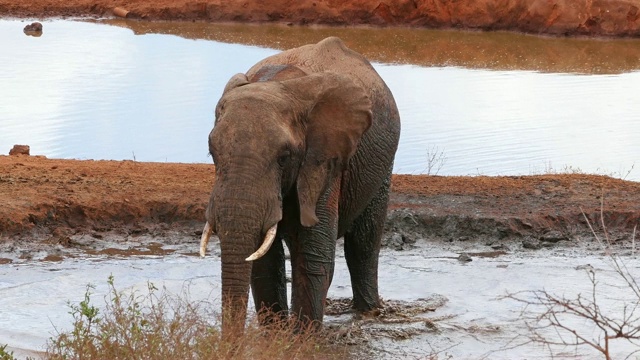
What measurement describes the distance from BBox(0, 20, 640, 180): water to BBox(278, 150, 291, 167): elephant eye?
7.76 m

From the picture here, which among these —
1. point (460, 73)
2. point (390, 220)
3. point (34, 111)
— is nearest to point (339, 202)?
point (390, 220)

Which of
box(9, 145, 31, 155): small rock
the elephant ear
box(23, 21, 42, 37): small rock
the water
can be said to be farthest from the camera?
box(23, 21, 42, 37): small rock

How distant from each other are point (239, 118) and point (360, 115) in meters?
1.02

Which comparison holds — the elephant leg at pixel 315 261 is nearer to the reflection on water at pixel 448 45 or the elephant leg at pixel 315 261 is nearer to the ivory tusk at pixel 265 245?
the ivory tusk at pixel 265 245

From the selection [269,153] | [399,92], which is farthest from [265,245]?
[399,92]

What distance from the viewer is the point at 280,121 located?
665 cm

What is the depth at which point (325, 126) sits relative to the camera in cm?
706

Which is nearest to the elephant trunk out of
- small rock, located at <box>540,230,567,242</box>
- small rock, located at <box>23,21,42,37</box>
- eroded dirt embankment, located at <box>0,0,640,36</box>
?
small rock, located at <box>540,230,567,242</box>

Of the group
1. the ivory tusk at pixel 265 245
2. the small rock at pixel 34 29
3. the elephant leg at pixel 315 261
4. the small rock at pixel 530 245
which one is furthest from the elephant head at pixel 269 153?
the small rock at pixel 34 29

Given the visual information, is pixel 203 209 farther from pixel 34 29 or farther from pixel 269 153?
pixel 34 29

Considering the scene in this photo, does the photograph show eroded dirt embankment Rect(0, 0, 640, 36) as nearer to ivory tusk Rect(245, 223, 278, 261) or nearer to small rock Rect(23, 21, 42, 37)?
small rock Rect(23, 21, 42, 37)

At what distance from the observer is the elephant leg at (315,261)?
284 inches

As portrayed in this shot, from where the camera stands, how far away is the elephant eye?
21.5 feet

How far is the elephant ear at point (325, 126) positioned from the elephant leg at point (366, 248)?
1.45 metres
